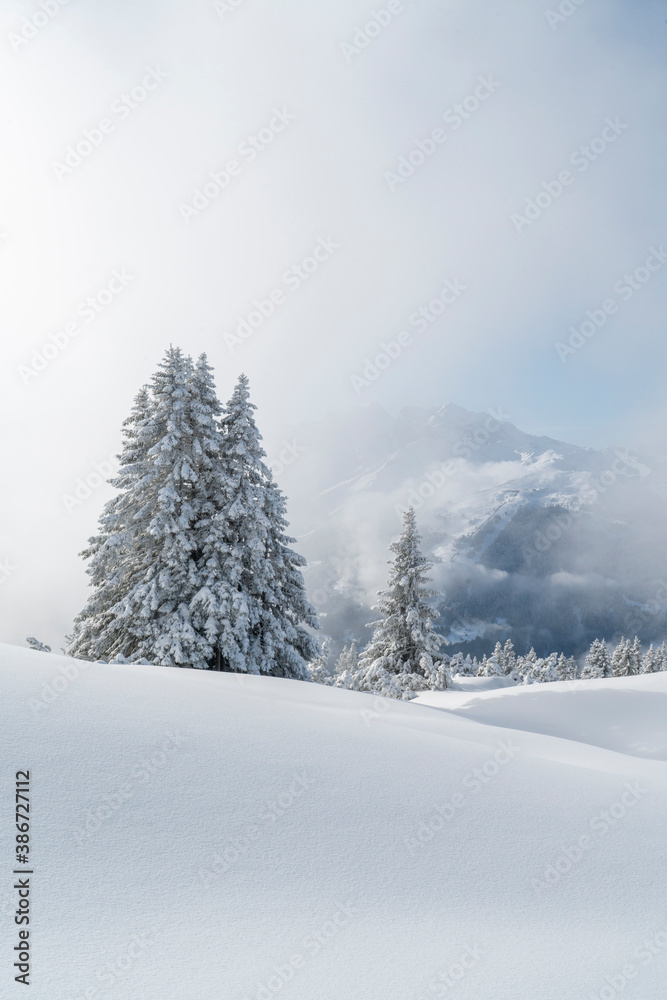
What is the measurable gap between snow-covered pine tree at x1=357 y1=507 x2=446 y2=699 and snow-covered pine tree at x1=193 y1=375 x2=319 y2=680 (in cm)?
724

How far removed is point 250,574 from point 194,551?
198cm

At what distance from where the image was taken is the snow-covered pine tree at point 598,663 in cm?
4988

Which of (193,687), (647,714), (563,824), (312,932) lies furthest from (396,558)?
(312,932)

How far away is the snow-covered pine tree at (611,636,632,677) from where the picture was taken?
49.1m

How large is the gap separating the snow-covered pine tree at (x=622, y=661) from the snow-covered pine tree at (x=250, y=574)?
1759 inches

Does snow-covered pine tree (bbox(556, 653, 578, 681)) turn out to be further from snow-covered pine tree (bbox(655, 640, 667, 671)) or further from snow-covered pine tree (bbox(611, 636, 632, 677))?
snow-covered pine tree (bbox(611, 636, 632, 677))

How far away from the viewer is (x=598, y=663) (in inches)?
2007

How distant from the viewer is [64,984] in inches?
111

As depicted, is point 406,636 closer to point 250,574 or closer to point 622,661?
point 250,574

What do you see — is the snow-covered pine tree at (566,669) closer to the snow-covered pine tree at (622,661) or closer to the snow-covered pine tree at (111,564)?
the snow-covered pine tree at (622,661)

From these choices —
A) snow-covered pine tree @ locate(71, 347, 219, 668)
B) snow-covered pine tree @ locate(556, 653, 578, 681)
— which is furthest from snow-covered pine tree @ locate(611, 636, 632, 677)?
snow-covered pine tree @ locate(71, 347, 219, 668)

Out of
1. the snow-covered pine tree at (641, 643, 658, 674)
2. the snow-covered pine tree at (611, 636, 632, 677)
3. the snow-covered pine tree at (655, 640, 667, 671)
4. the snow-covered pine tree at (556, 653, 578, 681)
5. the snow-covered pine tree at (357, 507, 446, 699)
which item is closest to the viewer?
the snow-covered pine tree at (357, 507, 446, 699)

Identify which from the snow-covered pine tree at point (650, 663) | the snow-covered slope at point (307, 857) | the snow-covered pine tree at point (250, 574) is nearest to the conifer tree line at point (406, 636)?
the snow-covered pine tree at point (250, 574)

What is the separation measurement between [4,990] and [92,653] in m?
14.2
